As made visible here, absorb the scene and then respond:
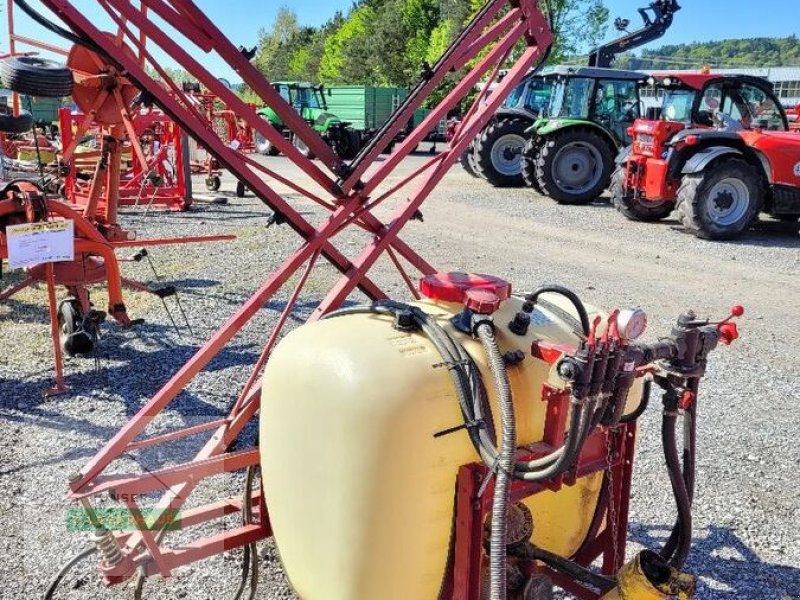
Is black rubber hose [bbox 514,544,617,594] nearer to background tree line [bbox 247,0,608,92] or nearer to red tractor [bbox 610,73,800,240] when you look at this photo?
red tractor [bbox 610,73,800,240]

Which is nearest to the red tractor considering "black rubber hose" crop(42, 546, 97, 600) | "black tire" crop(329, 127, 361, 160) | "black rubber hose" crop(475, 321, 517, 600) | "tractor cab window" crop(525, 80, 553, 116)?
"tractor cab window" crop(525, 80, 553, 116)

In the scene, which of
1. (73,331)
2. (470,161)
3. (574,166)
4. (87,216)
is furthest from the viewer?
(470,161)

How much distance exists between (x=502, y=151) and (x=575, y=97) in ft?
6.29

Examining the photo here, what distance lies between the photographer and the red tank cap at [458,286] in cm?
235

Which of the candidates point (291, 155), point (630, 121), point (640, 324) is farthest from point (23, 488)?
point (630, 121)

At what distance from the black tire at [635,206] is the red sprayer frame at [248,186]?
7716 mm

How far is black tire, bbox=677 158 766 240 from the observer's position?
9.41 metres

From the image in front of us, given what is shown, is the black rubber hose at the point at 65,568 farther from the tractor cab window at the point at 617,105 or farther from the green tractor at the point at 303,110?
the green tractor at the point at 303,110

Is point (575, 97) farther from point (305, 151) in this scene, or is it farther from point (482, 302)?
point (482, 302)

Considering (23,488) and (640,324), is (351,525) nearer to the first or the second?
(640,324)

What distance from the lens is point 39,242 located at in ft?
13.6

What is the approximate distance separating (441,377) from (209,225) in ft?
30.0

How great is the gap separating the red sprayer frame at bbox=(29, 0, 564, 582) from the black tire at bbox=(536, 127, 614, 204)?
345 inches

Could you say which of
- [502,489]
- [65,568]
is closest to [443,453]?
[502,489]
